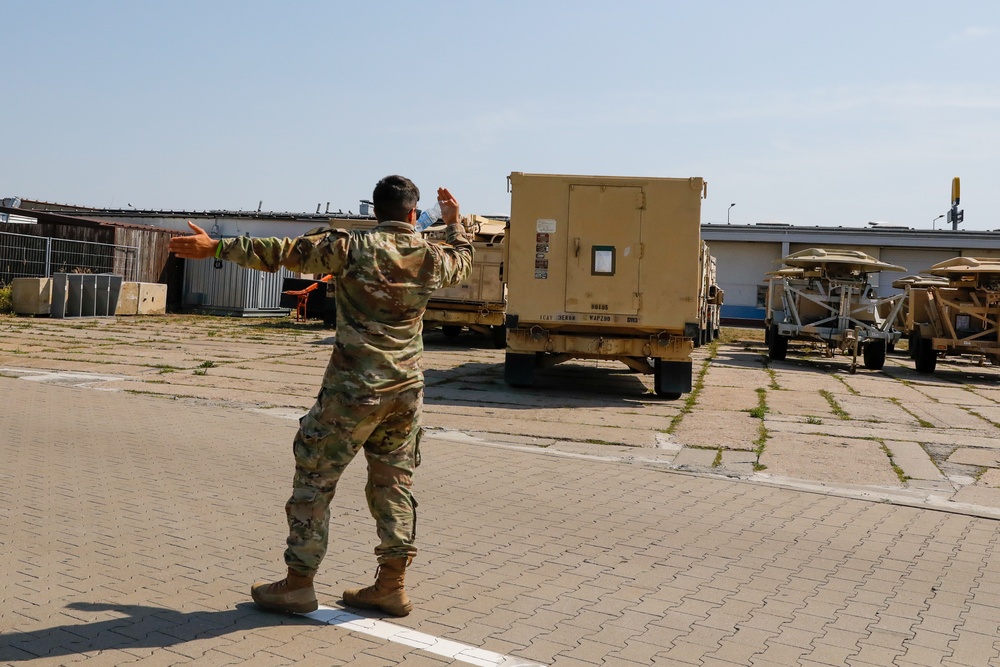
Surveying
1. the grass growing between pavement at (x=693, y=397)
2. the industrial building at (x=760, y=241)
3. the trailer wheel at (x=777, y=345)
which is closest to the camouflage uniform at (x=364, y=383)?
the grass growing between pavement at (x=693, y=397)

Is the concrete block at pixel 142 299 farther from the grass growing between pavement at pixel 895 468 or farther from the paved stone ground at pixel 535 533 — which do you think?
the grass growing between pavement at pixel 895 468

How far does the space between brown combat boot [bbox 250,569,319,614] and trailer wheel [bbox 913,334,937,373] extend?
16.7 metres

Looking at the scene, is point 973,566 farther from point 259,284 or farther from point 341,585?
point 259,284

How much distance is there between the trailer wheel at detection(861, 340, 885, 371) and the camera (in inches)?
750

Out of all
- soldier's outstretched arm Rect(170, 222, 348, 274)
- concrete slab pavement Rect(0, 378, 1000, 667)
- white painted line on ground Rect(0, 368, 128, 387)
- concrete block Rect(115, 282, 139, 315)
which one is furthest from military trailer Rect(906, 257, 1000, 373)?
concrete block Rect(115, 282, 139, 315)

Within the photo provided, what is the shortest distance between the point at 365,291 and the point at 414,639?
1.49 m

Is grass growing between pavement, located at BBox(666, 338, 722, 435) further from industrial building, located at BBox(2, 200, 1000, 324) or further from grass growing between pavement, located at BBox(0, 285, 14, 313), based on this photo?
industrial building, located at BBox(2, 200, 1000, 324)

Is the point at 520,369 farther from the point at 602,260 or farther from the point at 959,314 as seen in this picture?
the point at 959,314

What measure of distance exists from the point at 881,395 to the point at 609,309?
4.54 metres

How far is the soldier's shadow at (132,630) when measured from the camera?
3951 millimetres

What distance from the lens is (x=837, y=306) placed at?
64.1ft

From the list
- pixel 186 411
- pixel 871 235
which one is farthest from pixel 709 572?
pixel 871 235

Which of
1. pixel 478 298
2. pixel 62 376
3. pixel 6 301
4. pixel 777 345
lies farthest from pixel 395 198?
Result: pixel 6 301

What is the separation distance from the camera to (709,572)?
5.47 m
